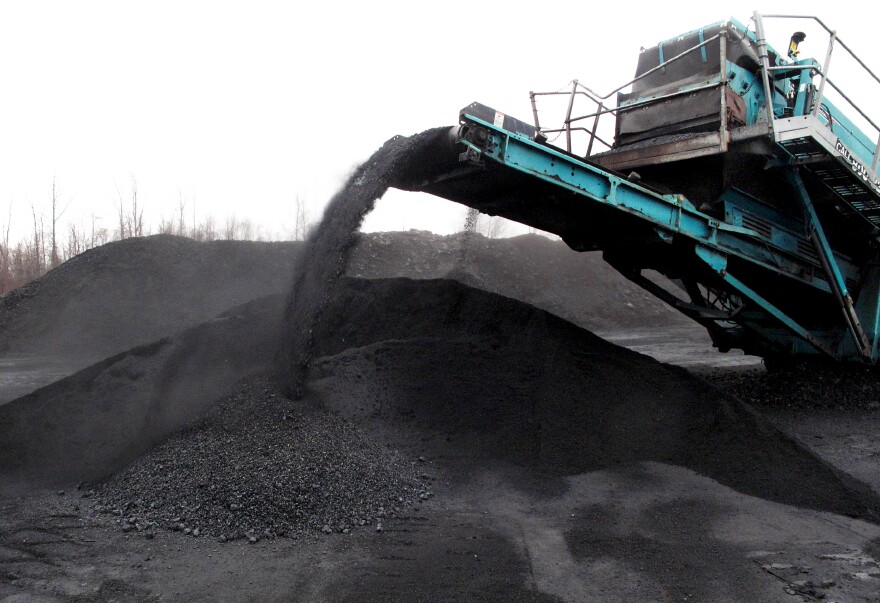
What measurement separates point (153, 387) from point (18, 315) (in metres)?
12.2

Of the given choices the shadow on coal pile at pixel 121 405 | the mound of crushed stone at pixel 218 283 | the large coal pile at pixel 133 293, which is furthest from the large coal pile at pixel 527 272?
the shadow on coal pile at pixel 121 405

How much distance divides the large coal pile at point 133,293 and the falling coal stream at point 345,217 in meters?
8.24

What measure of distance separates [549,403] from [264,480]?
2.39 metres

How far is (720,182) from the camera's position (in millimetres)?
5785

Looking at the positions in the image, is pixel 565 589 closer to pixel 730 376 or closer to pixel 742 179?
pixel 742 179

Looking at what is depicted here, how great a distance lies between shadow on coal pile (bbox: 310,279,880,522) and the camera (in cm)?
468

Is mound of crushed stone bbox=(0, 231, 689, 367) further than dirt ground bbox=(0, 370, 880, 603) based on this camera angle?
Yes

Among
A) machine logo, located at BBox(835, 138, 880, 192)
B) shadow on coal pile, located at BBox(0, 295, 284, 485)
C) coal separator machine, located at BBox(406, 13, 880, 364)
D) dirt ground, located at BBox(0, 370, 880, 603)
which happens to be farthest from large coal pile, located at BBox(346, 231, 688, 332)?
dirt ground, located at BBox(0, 370, 880, 603)

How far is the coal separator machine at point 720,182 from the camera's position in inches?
204

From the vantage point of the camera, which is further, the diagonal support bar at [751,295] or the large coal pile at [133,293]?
the large coal pile at [133,293]

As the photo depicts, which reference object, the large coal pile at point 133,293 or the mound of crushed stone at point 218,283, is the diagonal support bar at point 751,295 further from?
the large coal pile at point 133,293

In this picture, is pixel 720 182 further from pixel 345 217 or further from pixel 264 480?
pixel 264 480

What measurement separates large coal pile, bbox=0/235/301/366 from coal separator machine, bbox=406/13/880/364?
9.31m

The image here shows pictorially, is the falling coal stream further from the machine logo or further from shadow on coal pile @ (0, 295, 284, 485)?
the machine logo
